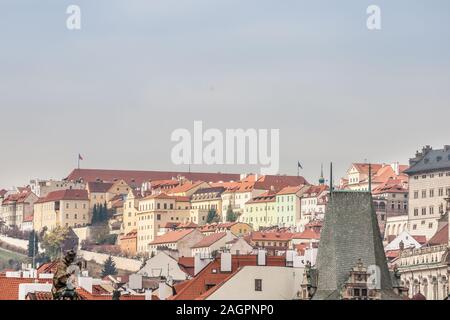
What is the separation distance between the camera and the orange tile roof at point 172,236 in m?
175

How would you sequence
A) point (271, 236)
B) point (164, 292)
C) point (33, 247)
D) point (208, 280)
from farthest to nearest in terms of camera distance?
point (33, 247), point (271, 236), point (164, 292), point (208, 280)

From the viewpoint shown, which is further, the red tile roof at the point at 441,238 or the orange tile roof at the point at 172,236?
the orange tile roof at the point at 172,236

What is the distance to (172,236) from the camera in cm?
18050

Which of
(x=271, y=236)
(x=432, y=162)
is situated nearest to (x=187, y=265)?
(x=432, y=162)

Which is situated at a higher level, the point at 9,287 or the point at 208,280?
the point at 208,280

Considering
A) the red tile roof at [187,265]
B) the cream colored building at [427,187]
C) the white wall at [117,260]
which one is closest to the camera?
the red tile roof at [187,265]

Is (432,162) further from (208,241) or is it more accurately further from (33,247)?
(33,247)

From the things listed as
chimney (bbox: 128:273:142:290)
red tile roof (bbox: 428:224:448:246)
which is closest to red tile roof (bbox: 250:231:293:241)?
red tile roof (bbox: 428:224:448:246)

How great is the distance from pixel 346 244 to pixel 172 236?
451 feet

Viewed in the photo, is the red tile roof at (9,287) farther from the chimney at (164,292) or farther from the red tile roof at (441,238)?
the red tile roof at (441,238)

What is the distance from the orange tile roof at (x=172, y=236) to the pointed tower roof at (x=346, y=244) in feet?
420

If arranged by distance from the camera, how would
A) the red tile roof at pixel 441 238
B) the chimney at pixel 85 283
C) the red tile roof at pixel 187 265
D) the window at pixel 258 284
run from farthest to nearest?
the red tile roof at pixel 441 238 → the red tile roof at pixel 187 265 → the chimney at pixel 85 283 → the window at pixel 258 284

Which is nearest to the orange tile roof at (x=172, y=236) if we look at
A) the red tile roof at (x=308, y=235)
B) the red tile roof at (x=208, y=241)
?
the red tile roof at (x=208, y=241)
